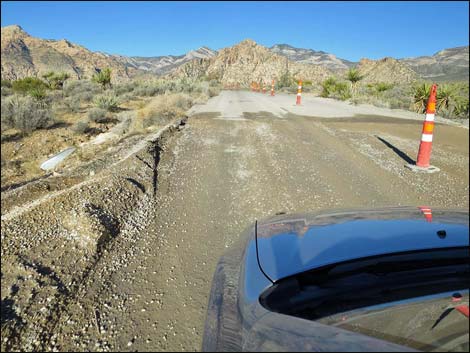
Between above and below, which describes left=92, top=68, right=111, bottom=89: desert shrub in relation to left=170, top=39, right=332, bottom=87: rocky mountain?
below

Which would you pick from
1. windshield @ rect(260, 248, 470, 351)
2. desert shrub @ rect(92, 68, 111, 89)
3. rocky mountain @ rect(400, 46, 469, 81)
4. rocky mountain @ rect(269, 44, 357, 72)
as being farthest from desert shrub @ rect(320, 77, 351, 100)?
rocky mountain @ rect(269, 44, 357, 72)

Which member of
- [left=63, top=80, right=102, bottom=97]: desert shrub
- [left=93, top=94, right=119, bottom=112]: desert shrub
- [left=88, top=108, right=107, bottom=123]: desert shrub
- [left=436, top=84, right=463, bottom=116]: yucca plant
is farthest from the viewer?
[left=63, top=80, right=102, bottom=97]: desert shrub

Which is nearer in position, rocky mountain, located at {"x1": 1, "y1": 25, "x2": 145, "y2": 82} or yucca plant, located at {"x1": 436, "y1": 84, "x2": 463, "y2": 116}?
yucca plant, located at {"x1": 436, "y1": 84, "x2": 463, "y2": 116}

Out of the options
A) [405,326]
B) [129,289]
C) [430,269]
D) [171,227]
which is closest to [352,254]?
[430,269]

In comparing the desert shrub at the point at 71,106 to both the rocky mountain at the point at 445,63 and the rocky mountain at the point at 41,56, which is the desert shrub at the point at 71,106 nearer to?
the rocky mountain at the point at 445,63

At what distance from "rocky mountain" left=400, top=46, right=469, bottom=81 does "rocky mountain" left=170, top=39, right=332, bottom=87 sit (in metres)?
24.9

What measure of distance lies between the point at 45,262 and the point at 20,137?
997 cm

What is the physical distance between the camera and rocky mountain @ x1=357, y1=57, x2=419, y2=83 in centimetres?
6569

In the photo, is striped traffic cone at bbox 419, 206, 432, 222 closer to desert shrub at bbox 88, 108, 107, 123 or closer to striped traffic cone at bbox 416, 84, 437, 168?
striped traffic cone at bbox 416, 84, 437, 168

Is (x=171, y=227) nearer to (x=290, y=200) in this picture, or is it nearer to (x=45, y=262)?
(x=45, y=262)

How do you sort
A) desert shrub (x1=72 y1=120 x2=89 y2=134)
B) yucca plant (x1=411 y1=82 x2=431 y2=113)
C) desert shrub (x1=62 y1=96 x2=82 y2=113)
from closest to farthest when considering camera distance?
desert shrub (x1=72 y1=120 x2=89 y2=134)
yucca plant (x1=411 y1=82 x2=431 y2=113)
desert shrub (x1=62 y1=96 x2=82 y2=113)

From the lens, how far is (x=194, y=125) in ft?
34.3

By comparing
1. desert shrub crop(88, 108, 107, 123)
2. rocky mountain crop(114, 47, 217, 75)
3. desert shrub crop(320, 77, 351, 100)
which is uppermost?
rocky mountain crop(114, 47, 217, 75)

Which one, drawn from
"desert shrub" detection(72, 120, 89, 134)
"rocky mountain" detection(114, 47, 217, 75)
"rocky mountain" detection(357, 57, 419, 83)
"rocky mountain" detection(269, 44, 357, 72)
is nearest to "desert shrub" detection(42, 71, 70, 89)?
"desert shrub" detection(72, 120, 89, 134)
